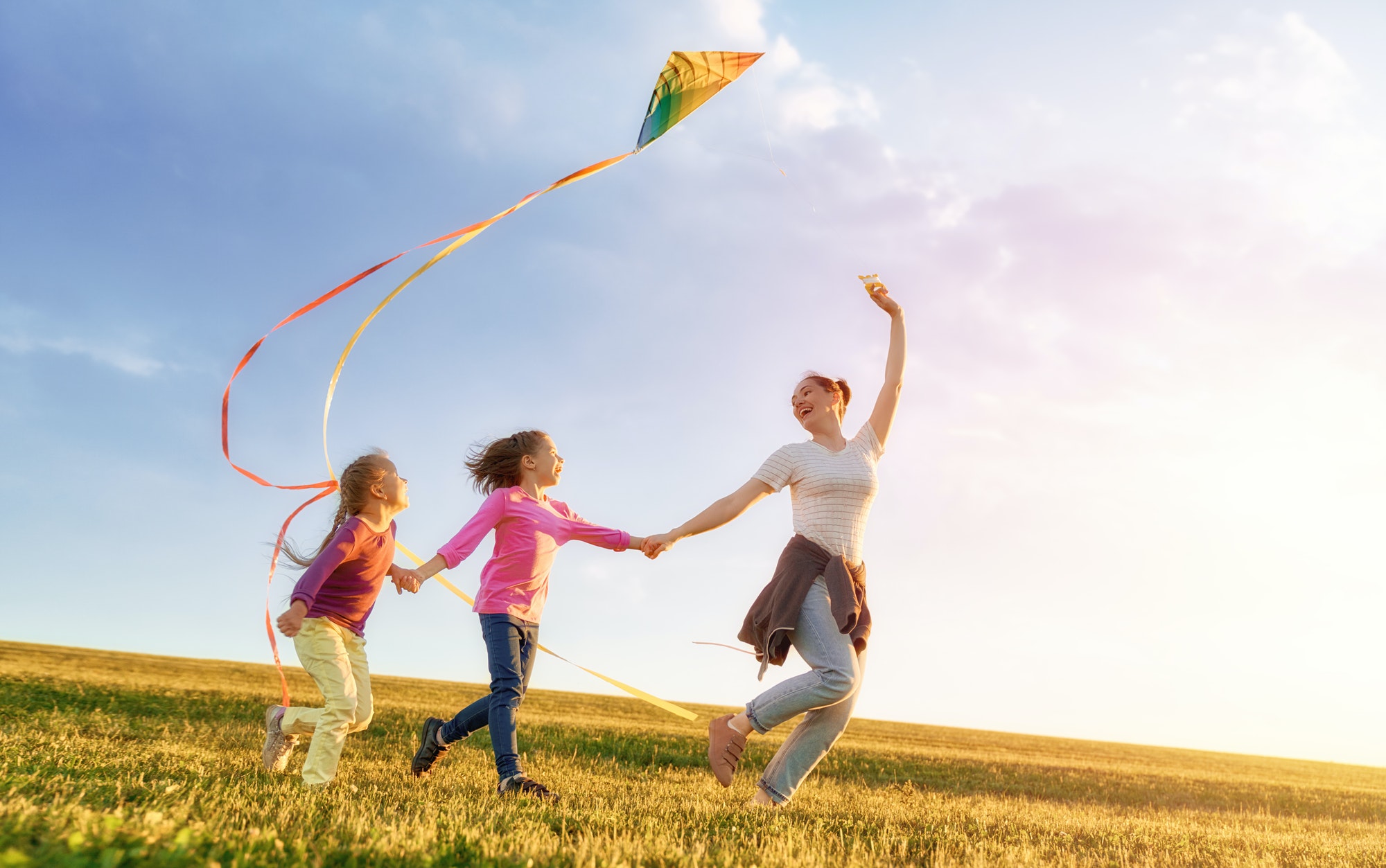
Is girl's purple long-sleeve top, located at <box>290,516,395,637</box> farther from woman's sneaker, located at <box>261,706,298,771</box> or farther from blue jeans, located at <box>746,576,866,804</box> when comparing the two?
blue jeans, located at <box>746,576,866,804</box>

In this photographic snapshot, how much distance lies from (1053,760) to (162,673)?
84.4 feet

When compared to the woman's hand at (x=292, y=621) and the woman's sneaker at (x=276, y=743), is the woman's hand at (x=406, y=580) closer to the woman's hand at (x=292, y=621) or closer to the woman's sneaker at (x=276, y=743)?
the woman's hand at (x=292, y=621)

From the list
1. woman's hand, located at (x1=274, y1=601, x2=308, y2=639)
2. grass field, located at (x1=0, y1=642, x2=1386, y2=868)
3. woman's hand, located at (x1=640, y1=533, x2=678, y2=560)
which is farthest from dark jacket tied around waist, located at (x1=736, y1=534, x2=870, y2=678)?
woman's hand, located at (x1=274, y1=601, x2=308, y2=639)

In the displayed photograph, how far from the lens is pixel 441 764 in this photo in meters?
8.64

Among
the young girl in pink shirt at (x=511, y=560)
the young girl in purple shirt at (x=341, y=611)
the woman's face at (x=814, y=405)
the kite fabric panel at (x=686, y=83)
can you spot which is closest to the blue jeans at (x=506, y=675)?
the young girl in pink shirt at (x=511, y=560)

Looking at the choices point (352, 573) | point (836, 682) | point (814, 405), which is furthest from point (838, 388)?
point (352, 573)

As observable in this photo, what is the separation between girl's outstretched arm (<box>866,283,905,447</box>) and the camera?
256 inches

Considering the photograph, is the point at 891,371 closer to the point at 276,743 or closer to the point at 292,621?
the point at 292,621

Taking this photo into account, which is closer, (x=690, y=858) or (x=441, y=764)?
(x=690, y=858)

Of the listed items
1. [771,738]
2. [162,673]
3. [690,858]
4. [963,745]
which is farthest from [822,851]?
[162,673]

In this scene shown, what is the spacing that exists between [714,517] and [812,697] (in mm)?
1378

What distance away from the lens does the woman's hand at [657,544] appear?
21.0 ft

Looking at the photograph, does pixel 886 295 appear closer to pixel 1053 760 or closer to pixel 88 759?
pixel 88 759

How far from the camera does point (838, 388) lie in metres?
6.57
